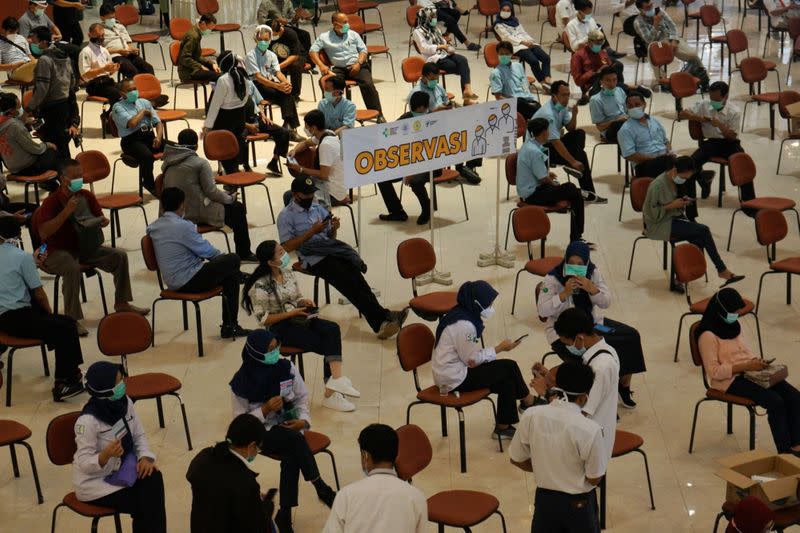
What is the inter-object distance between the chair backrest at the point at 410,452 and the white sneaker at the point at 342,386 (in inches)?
78.9

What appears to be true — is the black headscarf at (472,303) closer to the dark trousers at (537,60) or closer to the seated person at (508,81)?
the seated person at (508,81)

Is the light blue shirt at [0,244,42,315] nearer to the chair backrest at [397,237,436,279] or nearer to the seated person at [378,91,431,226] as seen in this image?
the chair backrest at [397,237,436,279]

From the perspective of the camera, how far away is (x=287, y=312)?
26.9ft

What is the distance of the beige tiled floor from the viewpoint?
24.0 feet

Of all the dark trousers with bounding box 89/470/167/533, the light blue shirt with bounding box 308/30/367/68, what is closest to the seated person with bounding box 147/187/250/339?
the dark trousers with bounding box 89/470/167/533

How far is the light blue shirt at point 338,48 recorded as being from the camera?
590 inches

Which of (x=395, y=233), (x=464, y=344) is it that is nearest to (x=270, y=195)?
(x=395, y=233)

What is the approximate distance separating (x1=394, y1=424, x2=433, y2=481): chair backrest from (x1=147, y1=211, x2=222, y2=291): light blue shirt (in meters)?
3.27

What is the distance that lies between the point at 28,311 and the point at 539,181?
485cm

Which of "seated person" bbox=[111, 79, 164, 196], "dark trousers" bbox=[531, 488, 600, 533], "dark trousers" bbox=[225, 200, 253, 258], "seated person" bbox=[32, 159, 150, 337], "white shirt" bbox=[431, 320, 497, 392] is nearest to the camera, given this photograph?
"dark trousers" bbox=[531, 488, 600, 533]

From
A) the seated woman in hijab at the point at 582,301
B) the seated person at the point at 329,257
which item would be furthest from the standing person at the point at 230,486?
the seated person at the point at 329,257

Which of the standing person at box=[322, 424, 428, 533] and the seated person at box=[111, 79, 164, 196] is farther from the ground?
the seated person at box=[111, 79, 164, 196]

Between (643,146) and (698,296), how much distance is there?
2353 millimetres

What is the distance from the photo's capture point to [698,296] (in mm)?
10141
